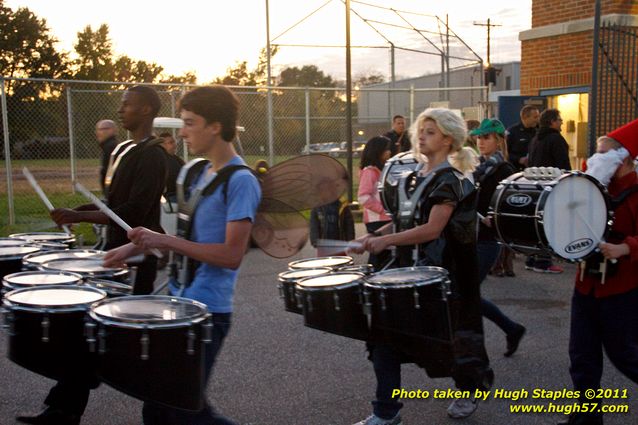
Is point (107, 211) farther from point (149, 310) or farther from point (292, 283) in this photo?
point (292, 283)

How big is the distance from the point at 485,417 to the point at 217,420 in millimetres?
2064

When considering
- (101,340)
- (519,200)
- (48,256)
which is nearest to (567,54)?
(519,200)

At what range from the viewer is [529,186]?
13.7 feet

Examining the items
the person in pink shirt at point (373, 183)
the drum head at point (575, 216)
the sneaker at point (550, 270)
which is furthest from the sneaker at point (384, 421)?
the sneaker at point (550, 270)

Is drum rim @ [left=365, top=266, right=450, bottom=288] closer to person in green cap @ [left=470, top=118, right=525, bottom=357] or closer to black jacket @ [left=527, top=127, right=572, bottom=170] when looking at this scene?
person in green cap @ [left=470, top=118, right=525, bottom=357]

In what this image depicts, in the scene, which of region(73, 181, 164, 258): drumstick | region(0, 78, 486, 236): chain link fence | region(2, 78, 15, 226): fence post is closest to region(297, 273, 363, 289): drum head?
region(73, 181, 164, 258): drumstick

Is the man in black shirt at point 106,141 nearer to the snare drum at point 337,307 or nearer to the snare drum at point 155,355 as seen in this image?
the snare drum at point 337,307

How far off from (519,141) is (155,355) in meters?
8.57

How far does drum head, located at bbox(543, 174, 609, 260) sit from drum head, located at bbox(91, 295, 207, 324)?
6.77 feet

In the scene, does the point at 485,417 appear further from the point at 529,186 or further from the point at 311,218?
the point at 311,218

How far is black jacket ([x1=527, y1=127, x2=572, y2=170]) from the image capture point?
356 inches

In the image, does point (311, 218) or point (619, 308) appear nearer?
point (619, 308)

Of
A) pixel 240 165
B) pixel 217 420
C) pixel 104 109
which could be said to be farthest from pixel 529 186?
pixel 104 109

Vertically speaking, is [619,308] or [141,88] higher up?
[141,88]
